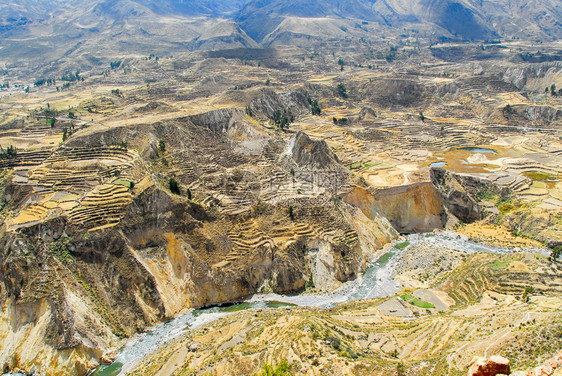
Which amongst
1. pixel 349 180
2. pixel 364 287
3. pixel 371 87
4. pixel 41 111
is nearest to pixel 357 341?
pixel 364 287

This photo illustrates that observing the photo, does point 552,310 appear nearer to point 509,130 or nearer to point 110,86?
point 509,130

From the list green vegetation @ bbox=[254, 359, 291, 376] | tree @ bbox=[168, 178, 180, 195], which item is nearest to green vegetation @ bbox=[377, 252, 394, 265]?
tree @ bbox=[168, 178, 180, 195]

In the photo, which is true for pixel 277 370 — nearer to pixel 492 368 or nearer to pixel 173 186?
pixel 492 368

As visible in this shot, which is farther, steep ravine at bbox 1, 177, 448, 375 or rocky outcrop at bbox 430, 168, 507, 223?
rocky outcrop at bbox 430, 168, 507, 223

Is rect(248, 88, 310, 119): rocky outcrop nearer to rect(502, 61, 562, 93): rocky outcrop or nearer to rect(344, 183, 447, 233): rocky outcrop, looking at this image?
rect(344, 183, 447, 233): rocky outcrop

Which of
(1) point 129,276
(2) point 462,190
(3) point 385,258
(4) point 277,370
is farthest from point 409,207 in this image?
(1) point 129,276

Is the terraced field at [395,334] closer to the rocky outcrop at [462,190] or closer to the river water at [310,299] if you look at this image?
the river water at [310,299]

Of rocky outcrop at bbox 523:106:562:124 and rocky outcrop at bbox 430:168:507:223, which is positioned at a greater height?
rocky outcrop at bbox 523:106:562:124
